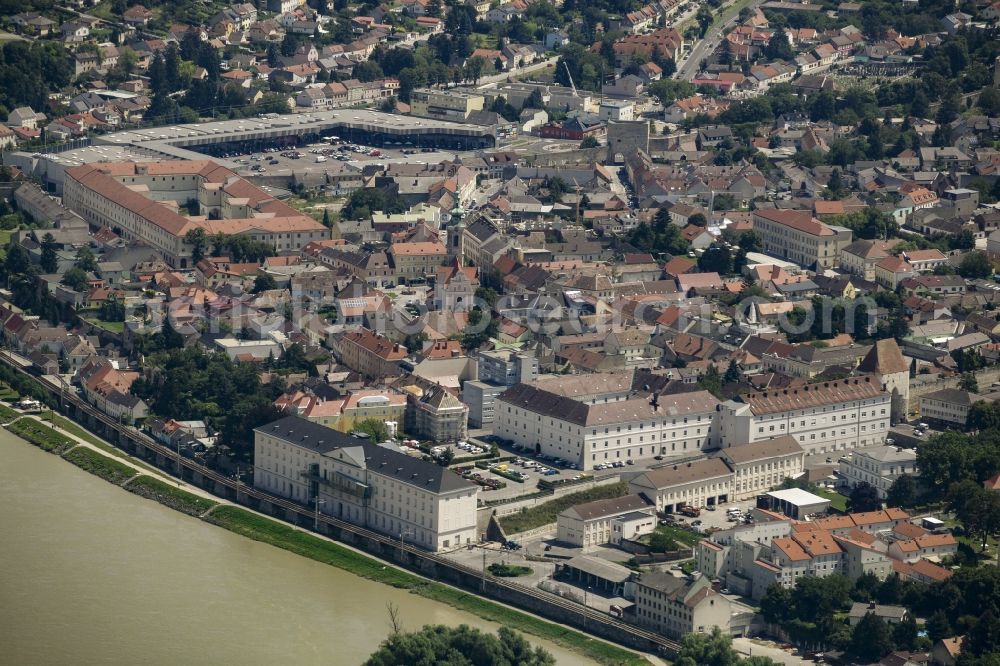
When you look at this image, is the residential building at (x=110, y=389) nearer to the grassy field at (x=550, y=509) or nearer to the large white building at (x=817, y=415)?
the grassy field at (x=550, y=509)

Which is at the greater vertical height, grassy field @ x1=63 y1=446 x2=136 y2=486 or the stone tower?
the stone tower

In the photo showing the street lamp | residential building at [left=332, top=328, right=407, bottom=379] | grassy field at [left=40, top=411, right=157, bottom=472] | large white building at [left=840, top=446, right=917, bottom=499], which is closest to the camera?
the street lamp

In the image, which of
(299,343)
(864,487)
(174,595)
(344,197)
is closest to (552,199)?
(344,197)

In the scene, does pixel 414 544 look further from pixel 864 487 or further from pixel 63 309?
pixel 63 309

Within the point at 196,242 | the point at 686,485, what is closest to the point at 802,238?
the point at 196,242

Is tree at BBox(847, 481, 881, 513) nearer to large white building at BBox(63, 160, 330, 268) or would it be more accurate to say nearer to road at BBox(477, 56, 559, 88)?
large white building at BBox(63, 160, 330, 268)

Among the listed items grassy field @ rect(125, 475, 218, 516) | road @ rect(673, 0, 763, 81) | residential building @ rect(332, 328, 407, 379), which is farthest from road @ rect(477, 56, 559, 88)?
grassy field @ rect(125, 475, 218, 516)

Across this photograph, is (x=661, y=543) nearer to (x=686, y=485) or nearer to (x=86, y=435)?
(x=686, y=485)
